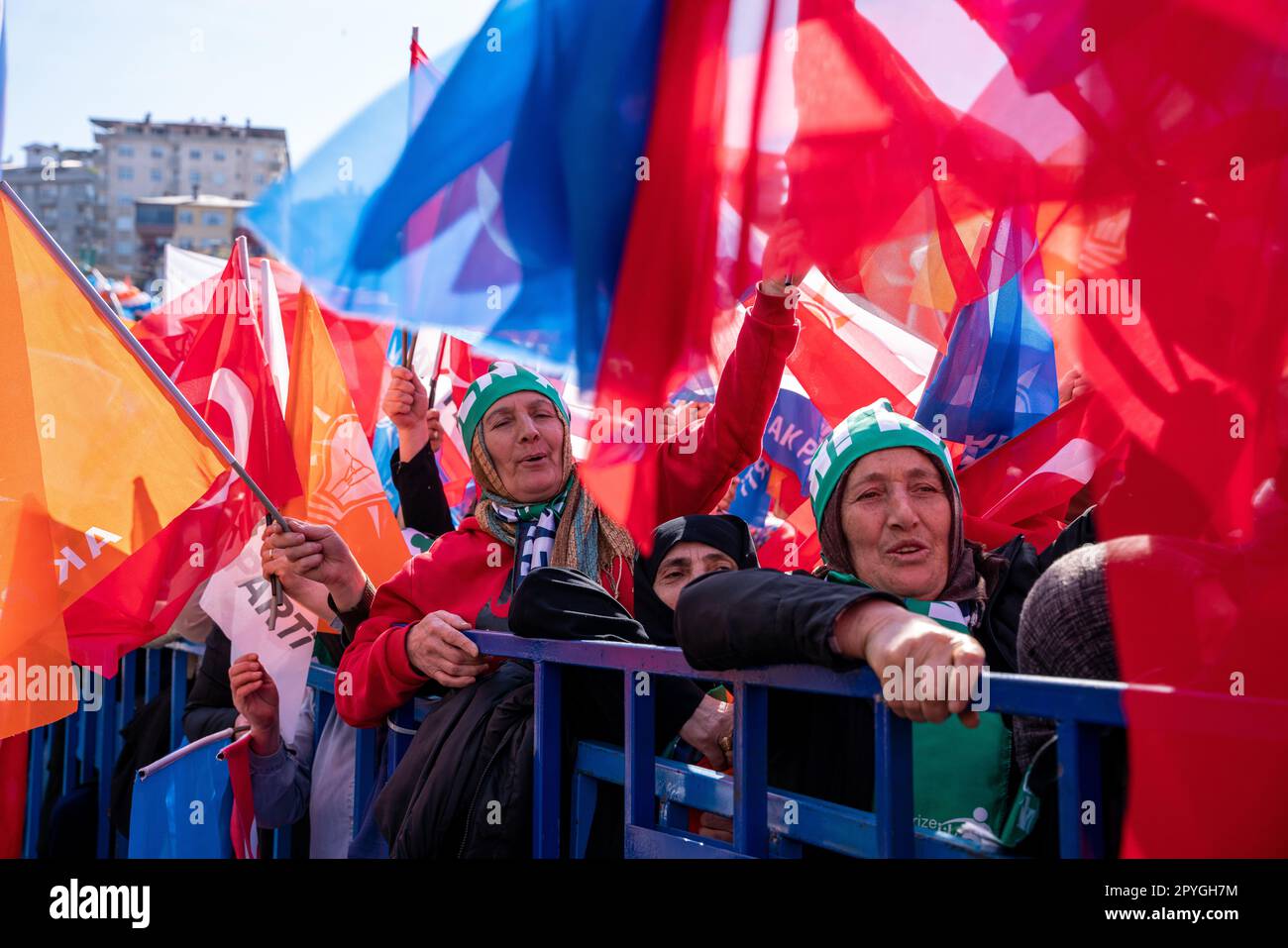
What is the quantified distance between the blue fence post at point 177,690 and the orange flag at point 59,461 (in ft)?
5.22

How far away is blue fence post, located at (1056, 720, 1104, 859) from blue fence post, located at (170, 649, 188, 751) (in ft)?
14.4

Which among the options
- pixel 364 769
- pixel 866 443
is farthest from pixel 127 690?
pixel 866 443

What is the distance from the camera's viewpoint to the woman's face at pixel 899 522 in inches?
109

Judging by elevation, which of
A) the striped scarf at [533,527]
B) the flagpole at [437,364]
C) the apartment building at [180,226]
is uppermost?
the apartment building at [180,226]

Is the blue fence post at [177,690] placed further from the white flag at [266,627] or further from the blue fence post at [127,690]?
the white flag at [266,627]

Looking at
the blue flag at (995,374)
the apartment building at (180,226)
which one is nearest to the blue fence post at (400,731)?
the blue flag at (995,374)

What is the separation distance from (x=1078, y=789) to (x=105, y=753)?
218 inches

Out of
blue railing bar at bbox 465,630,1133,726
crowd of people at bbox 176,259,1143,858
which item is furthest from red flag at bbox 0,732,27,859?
blue railing bar at bbox 465,630,1133,726

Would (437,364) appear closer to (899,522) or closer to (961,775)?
(899,522)

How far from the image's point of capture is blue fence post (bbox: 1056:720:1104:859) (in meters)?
1.56

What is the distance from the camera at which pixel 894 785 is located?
5.99 feet

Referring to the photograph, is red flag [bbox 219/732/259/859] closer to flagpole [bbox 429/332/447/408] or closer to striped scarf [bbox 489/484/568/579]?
striped scarf [bbox 489/484/568/579]

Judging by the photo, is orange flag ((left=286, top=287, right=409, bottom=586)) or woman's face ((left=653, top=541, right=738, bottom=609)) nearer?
woman's face ((left=653, top=541, right=738, bottom=609))

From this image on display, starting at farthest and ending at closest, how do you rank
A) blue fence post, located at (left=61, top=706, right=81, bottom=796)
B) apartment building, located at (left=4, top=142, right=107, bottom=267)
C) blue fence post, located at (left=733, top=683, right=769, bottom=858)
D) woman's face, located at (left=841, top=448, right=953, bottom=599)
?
apartment building, located at (left=4, top=142, right=107, bottom=267) → blue fence post, located at (left=61, top=706, right=81, bottom=796) → woman's face, located at (left=841, top=448, right=953, bottom=599) → blue fence post, located at (left=733, top=683, right=769, bottom=858)
